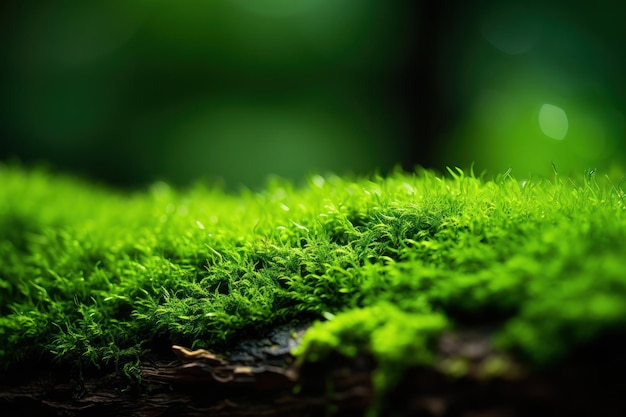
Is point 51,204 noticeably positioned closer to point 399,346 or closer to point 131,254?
point 131,254

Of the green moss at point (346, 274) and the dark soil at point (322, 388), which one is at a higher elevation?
the green moss at point (346, 274)

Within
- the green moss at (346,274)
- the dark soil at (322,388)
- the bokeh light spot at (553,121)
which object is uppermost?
the bokeh light spot at (553,121)

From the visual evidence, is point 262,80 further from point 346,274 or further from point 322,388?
point 322,388

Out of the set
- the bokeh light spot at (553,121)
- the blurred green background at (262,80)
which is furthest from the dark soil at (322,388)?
the blurred green background at (262,80)

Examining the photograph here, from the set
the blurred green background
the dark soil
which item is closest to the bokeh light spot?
the blurred green background

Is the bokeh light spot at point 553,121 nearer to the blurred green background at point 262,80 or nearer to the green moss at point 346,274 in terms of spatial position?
the blurred green background at point 262,80

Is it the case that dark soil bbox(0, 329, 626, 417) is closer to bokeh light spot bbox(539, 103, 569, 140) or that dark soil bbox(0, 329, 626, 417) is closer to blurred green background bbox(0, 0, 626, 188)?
bokeh light spot bbox(539, 103, 569, 140)
